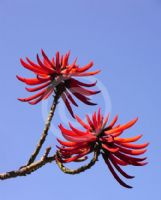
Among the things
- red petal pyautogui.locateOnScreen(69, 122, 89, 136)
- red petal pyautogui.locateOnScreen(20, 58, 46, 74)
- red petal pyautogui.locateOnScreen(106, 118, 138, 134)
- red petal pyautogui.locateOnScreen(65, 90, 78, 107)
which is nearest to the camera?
red petal pyautogui.locateOnScreen(106, 118, 138, 134)

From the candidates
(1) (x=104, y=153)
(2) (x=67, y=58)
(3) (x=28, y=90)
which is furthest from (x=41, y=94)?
(1) (x=104, y=153)

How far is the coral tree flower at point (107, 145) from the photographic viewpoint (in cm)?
369

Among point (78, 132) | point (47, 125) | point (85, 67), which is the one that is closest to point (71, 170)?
point (78, 132)

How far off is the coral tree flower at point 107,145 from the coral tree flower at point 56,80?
26 centimetres

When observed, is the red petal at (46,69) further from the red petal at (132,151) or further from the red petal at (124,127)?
the red petal at (132,151)

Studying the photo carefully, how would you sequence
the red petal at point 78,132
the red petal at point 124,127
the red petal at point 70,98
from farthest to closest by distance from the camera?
the red petal at point 70,98
the red petal at point 78,132
the red petal at point 124,127

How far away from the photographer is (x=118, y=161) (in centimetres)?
375

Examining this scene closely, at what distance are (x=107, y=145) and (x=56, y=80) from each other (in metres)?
0.67

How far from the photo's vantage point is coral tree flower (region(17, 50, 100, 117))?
158 inches

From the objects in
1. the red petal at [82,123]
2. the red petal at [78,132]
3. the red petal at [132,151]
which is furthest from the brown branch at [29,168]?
the red petal at [132,151]

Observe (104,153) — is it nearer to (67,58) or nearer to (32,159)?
(32,159)

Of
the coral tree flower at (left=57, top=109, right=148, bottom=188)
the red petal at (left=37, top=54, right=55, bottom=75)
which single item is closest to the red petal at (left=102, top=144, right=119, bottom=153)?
the coral tree flower at (left=57, top=109, right=148, bottom=188)

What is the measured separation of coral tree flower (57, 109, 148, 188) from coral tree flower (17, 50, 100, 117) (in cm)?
26

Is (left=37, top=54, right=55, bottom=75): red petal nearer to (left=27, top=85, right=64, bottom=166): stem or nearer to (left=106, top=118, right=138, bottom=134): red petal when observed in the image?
(left=27, top=85, right=64, bottom=166): stem
